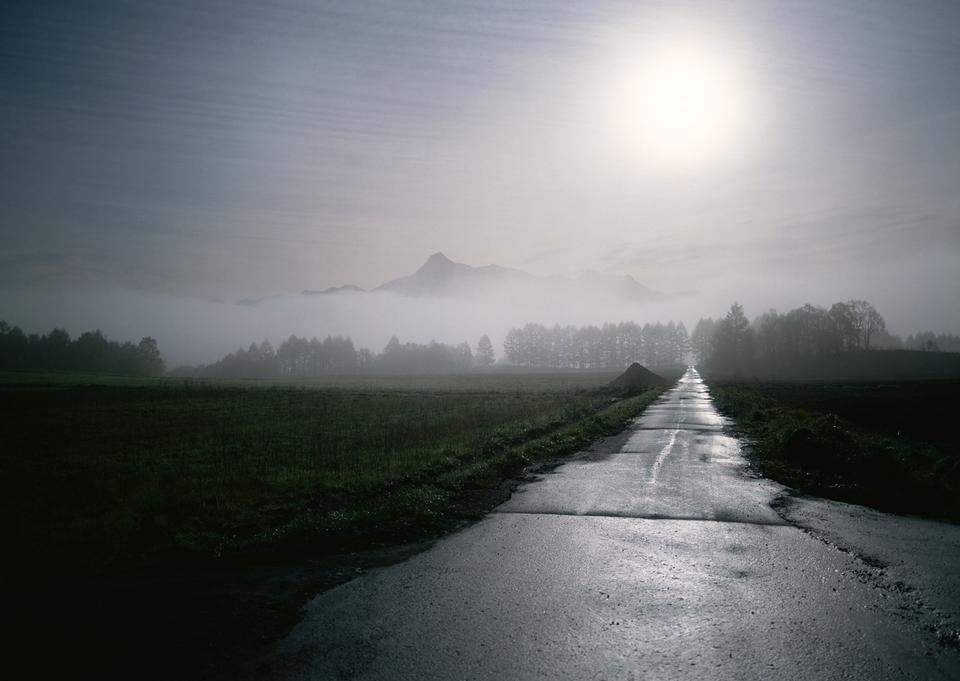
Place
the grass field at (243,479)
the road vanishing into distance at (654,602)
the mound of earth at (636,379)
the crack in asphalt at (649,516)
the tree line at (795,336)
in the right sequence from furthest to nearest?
the tree line at (795,336) → the mound of earth at (636,379) → the crack in asphalt at (649,516) → the grass field at (243,479) → the road vanishing into distance at (654,602)

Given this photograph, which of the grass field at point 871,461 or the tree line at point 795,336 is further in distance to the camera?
the tree line at point 795,336

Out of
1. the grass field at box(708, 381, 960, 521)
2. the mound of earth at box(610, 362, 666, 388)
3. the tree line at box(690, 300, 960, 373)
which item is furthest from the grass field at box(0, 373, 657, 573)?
the tree line at box(690, 300, 960, 373)

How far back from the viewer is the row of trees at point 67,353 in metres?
121

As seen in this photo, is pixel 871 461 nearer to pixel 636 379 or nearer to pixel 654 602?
pixel 654 602

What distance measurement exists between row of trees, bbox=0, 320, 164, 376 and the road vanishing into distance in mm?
145756

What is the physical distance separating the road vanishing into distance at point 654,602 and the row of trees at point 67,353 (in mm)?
145756

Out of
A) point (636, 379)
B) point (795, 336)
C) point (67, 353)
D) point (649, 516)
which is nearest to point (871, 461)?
point (649, 516)

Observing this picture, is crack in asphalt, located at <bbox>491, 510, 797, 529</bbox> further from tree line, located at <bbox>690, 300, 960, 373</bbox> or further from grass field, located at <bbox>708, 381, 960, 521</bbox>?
tree line, located at <bbox>690, 300, 960, 373</bbox>

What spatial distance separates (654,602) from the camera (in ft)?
19.7

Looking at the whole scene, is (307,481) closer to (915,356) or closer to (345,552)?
(345,552)

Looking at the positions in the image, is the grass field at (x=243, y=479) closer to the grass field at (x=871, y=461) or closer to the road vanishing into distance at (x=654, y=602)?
the road vanishing into distance at (x=654, y=602)

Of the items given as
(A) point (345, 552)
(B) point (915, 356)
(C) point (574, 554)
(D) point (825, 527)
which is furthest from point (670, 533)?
(B) point (915, 356)

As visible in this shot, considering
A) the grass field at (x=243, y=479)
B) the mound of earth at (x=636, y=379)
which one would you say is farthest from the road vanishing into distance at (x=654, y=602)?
the mound of earth at (x=636, y=379)

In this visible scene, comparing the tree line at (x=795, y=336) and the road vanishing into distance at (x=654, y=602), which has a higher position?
the tree line at (x=795, y=336)
